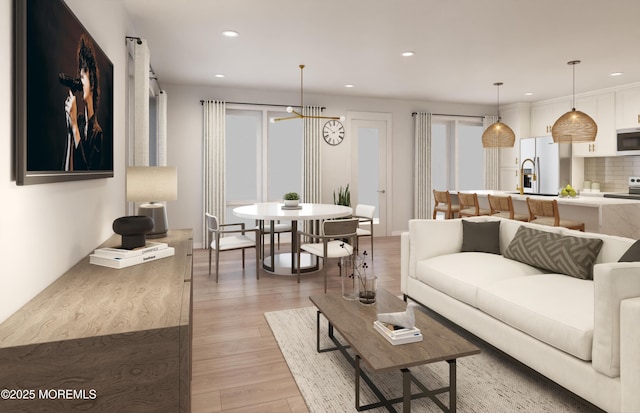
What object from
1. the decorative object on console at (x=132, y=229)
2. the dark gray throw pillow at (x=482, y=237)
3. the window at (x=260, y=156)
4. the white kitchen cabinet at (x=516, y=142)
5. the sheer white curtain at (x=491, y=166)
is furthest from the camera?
the sheer white curtain at (x=491, y=166)

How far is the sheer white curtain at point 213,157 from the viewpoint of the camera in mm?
6242

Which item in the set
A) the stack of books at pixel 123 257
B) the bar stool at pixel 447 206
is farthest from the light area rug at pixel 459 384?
the bar stool at pixel 447 206

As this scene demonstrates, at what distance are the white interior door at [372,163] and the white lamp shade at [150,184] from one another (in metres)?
4.69

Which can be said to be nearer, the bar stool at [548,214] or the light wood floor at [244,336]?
the light wood floor at [244,336]

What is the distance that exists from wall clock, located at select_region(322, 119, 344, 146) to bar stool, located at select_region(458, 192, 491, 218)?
2.26 metres

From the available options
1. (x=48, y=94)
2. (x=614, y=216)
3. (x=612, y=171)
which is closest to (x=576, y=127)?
(x=614, y=216)

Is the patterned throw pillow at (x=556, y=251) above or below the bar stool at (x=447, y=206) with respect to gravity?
below

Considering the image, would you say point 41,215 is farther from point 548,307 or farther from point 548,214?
point 548,214

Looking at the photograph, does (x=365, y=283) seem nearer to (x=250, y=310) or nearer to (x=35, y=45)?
(x=250, y=310)

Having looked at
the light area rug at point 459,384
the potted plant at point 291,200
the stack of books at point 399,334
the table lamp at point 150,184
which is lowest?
the light area rug at point 459,384

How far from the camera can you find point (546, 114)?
24.3 ft

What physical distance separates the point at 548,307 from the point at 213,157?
5.26 meters

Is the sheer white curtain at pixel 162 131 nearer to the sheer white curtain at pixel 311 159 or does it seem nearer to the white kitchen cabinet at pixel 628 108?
the sheer white curtain at pixel 311 159

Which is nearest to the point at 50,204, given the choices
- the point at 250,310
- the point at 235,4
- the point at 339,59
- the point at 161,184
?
the point at 161,184
